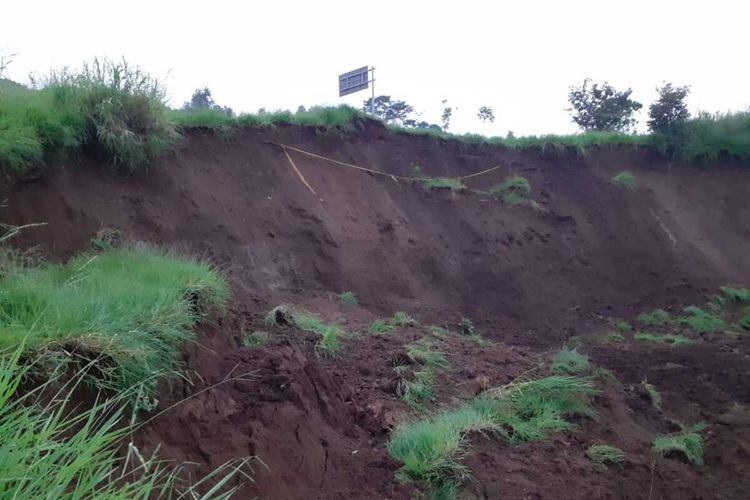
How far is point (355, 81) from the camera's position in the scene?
1578 centimetres

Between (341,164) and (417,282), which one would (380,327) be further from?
(341,164)

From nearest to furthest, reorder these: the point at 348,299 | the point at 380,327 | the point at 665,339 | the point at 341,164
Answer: the point at 380,327 → the point at 348,299 → the point at 665,339 → the point at 341,164

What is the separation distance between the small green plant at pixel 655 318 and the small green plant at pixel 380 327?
5778 mm

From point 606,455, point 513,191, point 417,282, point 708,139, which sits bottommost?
point 606,455

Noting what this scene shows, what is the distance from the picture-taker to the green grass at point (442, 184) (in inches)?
486

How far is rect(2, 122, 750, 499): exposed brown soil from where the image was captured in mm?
3879

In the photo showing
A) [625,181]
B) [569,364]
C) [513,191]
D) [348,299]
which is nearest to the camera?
[569,364]

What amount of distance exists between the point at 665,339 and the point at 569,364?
400 centimetres

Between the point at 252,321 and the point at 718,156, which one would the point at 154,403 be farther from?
the point at 718,156

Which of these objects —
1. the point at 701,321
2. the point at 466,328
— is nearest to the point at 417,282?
the point at 466,328

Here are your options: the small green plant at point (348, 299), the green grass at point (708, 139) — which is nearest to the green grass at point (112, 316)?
the small green plant at point (348, 299)

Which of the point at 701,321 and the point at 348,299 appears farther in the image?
the point at 701,321

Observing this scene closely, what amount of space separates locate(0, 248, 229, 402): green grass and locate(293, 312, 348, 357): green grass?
4.58 ft

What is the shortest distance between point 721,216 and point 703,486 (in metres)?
11.3
